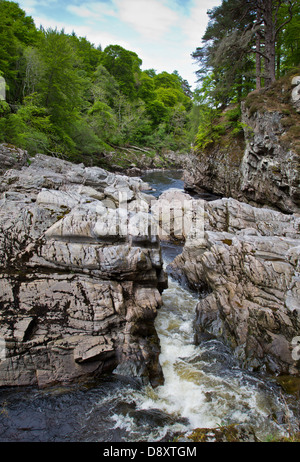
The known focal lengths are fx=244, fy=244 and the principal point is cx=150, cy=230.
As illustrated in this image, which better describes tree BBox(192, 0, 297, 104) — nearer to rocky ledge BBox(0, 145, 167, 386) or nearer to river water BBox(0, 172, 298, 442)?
rocky ledge BBox(0, 145, 167, 386)

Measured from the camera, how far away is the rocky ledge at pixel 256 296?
7328 mm

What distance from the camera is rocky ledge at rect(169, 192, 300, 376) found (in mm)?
7328

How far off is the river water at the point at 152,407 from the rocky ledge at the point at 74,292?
15.0 inches

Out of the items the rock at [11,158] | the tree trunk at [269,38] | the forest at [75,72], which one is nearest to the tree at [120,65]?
the forest at [75,72]

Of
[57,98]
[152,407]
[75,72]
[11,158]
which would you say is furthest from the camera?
[75,72]

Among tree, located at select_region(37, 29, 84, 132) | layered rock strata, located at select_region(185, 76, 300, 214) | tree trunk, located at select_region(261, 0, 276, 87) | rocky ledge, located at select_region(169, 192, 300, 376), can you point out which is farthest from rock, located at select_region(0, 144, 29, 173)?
tree trunk, located at select_region(261, 0, 276, 87)

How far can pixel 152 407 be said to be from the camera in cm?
631

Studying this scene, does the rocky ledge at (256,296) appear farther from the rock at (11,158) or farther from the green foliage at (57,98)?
the green foliage at (57,98)

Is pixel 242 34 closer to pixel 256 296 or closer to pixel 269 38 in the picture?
pixel 269 38

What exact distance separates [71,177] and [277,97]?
17.3m

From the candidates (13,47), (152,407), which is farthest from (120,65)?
(152,407)

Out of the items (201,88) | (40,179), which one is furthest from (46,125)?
(201,88)

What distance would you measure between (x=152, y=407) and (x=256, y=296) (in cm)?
478
